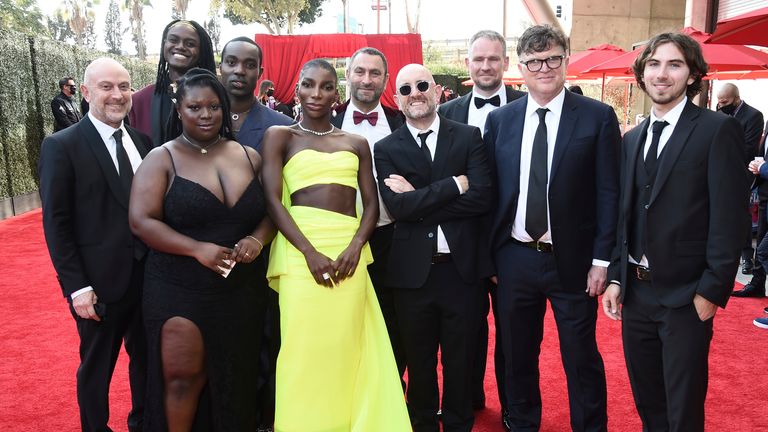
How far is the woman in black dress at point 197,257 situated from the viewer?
269 centimetres

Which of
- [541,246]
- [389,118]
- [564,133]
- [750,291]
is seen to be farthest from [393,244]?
[750,291]

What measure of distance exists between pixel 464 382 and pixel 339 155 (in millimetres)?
1350

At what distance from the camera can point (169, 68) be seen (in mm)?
3740

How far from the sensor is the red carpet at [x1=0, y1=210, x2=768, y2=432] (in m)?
3.84

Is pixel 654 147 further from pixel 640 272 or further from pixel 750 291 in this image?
pixel 750 291

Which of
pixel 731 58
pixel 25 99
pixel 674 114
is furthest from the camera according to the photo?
pixel 25 99

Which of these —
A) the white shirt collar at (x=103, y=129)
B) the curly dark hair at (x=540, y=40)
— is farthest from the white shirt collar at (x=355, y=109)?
the white shirt collar at (x=103, y=129)

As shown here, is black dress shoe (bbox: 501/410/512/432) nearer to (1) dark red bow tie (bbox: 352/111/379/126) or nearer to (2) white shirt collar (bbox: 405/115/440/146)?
(2) white shirt collar (bbox: 405/115/440/146)

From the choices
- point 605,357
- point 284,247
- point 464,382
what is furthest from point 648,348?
point 605,357

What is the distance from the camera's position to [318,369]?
115 inches

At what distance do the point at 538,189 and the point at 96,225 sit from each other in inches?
85.4

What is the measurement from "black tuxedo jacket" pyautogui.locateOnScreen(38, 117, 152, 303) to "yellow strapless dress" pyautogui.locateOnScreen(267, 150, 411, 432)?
0.79 metres

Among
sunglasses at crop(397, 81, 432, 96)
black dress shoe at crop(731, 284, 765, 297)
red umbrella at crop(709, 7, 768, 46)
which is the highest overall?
red umbrella at crop(709, 7, 768, 46)

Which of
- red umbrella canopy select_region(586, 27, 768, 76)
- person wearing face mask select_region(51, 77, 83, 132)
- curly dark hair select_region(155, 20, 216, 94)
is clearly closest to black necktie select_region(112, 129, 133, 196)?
curly dark hair select_region(155, 20, 216, 94)
